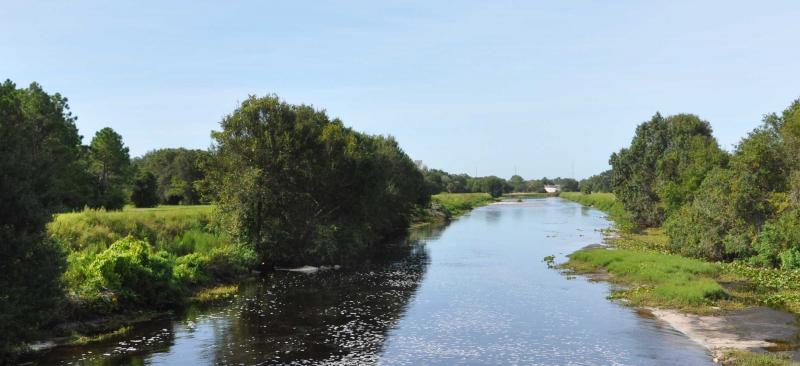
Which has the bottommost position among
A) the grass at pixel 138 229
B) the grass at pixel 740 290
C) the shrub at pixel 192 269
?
the grass at pixel 740 290

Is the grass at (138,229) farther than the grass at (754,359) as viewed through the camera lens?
Yes

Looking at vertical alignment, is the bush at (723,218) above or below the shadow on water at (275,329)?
above

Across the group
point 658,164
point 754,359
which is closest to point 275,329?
point 754,359

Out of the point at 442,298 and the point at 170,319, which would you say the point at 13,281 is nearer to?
the point at 170,319

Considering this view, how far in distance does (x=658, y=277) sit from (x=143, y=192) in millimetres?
81240

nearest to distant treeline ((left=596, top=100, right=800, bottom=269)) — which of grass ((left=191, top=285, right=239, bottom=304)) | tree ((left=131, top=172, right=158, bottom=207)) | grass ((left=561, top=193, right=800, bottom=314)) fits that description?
grass ((left=561, top=193, right=800, bottom=314))

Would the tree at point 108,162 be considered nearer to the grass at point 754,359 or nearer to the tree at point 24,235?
the tree at point 24,235

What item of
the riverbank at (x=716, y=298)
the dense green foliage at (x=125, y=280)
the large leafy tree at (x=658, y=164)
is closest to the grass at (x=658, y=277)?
the riverbank at (x=716, y=298)

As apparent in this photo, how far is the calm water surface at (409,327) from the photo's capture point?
26.5 metres

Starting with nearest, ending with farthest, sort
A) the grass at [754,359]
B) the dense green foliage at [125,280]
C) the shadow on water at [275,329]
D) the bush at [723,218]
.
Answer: the grass at [754,359], the shadow on water at [275,329], the dense green foliage at [125,280], the bush at [723,218]

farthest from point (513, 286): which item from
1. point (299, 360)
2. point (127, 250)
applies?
point (127, 250)

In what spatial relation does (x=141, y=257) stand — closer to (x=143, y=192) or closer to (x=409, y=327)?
(x=409, y=327)

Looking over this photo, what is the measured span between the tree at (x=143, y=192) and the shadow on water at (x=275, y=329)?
177 ft

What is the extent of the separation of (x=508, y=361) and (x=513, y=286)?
21.0 metres
